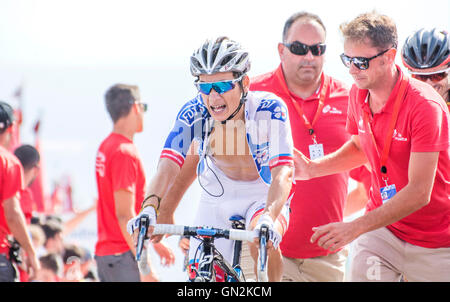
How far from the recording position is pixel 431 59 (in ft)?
16.1

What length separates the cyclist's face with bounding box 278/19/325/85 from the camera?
5.65 m

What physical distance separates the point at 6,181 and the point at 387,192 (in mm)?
3682

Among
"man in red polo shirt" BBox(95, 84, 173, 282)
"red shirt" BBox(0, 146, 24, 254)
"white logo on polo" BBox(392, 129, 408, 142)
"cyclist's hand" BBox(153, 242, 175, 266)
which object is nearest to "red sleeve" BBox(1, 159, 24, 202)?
"red shirt" BBox(0, 146, 24, 254)

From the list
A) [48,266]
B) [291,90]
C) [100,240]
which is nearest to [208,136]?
[291,90]

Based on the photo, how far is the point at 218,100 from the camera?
4141 millimetres

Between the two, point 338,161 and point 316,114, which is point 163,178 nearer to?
point 338,161

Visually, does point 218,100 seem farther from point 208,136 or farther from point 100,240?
point 100,240

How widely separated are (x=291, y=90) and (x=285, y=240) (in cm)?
127

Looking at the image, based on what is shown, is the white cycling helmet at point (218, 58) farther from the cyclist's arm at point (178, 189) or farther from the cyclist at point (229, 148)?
the cyclist's arm at point (178, 189)

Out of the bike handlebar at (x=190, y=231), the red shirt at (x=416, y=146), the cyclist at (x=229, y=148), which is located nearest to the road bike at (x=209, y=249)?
the bike handlebar at (x=190, y=231)

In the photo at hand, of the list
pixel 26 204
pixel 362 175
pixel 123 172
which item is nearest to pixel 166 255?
pixel 123 172

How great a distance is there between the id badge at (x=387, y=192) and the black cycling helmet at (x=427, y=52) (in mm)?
1006

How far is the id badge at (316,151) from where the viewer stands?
5.36m

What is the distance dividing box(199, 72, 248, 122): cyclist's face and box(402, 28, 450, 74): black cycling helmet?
1.54 meters
